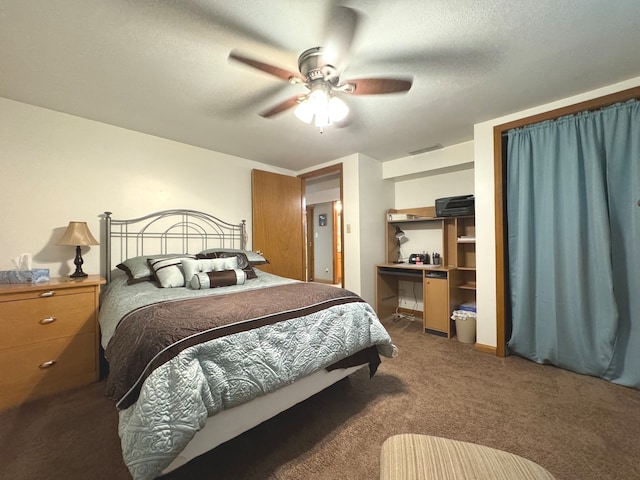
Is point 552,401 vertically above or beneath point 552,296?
beneath

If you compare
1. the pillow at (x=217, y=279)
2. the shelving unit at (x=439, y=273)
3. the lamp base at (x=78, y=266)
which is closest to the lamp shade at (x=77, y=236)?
the lamp base at (x=78, y=266)

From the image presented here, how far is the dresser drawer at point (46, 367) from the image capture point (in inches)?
72.5

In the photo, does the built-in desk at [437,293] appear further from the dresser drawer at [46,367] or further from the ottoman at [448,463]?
the dresser drawer at [46,367]

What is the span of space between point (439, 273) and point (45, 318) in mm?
3791

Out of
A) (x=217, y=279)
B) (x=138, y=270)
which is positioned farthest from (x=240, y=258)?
(x=138, y=270)

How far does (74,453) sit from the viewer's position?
4.76 ft

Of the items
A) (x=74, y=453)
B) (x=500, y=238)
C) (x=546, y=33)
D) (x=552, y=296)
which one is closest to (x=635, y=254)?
(x=552, y=296)

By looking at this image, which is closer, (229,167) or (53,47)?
(53,47)

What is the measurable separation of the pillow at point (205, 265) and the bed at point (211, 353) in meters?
0.02

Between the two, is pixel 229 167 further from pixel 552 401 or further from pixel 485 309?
pixel 552 401

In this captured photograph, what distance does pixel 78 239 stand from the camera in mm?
2262

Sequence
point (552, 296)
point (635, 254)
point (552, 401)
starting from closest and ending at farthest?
point (552, 401) < point (635, 254) < point (552, 296)

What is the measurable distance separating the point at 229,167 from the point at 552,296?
12.6 ft

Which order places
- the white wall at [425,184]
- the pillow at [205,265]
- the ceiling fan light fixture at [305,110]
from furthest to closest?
the white wall at [425,184]
the pillow at [205,265]
the ceiling fan light fixture at [305,110]
